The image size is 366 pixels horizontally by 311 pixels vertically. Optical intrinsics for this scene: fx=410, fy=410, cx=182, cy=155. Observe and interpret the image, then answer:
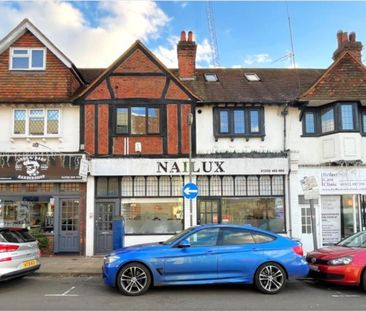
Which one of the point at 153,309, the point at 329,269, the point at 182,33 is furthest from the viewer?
the point at 182,33

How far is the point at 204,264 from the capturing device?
29.2ft

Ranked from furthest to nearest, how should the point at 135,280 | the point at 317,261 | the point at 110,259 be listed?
the point at 317,261
the point at 110,259
the point at 135,280

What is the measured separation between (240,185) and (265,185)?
3.31 feet

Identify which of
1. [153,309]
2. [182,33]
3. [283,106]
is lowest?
[153,309]

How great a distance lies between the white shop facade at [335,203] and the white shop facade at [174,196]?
92 centimetres

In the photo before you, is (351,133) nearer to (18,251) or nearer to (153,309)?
(153,309)

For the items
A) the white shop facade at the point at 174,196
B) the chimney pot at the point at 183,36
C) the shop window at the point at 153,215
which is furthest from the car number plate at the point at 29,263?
the chimney pot at the point at 183,36

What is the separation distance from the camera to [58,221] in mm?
15812

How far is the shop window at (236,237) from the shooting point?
922 cm

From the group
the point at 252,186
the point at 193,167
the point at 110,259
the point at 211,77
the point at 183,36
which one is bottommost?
the point at 110,259

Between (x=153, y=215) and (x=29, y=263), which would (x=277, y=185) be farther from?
(x=29, y=263)

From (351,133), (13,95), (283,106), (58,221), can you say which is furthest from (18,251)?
(351,133)

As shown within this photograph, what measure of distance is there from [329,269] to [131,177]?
875 centimetres

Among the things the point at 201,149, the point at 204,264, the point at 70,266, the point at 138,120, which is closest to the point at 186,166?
the point at 201,149
